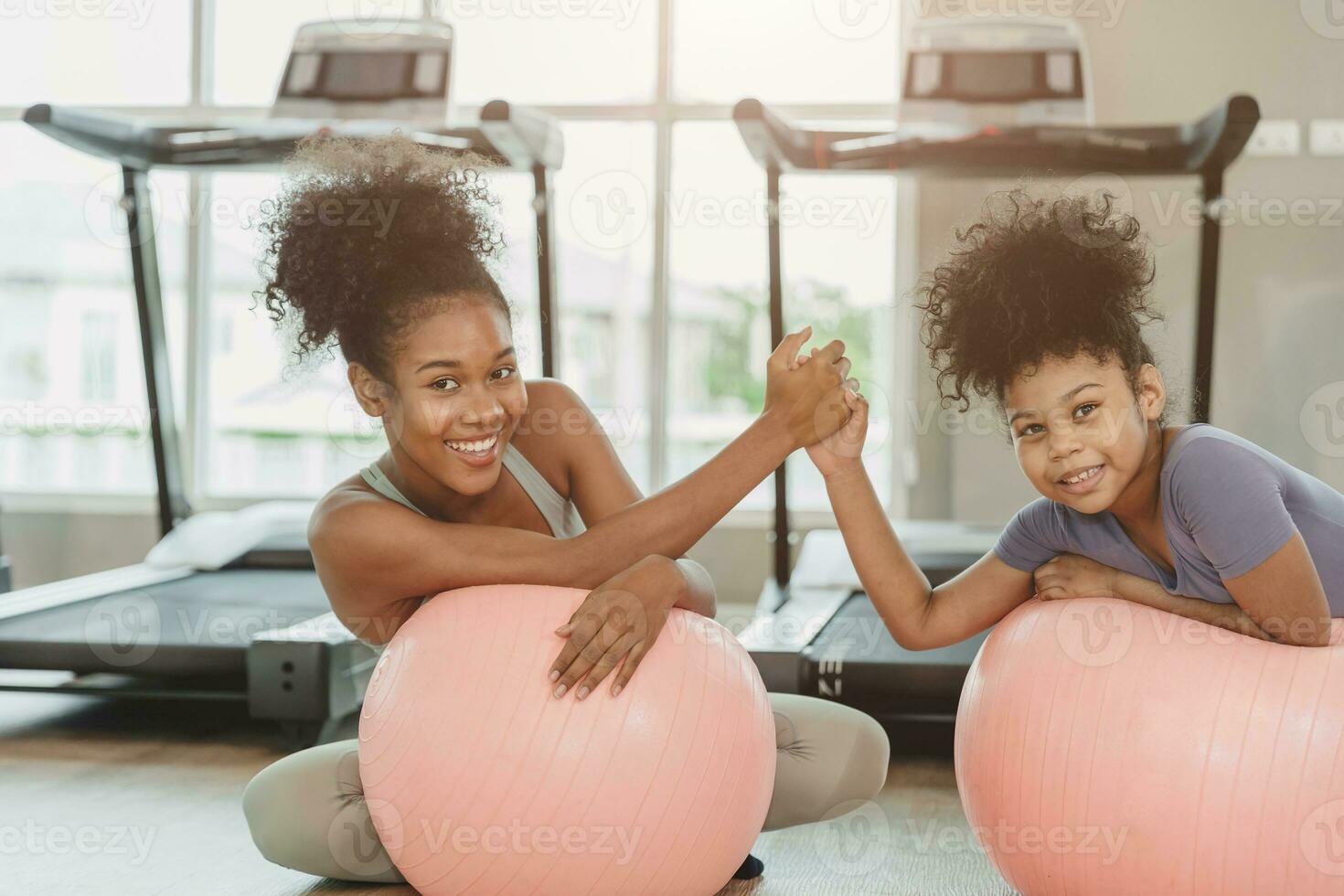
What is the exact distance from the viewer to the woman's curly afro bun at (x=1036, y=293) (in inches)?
61.4

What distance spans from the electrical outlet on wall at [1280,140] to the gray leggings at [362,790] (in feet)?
11.4

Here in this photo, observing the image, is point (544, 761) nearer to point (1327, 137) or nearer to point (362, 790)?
point (362, 790)

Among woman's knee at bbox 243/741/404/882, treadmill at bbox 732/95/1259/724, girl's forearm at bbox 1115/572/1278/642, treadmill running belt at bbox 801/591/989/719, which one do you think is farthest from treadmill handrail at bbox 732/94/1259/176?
woman's knee at bbox 243/741/404/882

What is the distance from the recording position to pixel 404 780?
1.44 meters

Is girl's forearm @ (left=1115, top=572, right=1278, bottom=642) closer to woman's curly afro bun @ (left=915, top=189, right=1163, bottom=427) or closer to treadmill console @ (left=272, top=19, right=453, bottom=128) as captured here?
woman's curly afro bun @ (left=915, top=189, right=1163, bottom=427)

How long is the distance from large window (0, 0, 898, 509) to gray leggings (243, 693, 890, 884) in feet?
9.87

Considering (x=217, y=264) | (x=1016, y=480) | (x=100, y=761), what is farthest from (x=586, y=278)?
(x=100, y=761)

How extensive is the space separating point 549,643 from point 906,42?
122 inches

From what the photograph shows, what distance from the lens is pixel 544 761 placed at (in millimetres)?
1380

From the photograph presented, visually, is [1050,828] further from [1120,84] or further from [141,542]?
[141,542]

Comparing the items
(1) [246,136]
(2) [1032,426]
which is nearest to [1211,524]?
(2) [1032,426]

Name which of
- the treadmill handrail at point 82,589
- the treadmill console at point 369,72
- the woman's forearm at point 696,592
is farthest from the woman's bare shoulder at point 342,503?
the treadmill console at point 369,72

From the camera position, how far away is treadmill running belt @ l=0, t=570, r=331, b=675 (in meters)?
2.74

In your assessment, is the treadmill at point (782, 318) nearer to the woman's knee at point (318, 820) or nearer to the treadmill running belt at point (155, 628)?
the woman's knee at point (318, 820)
